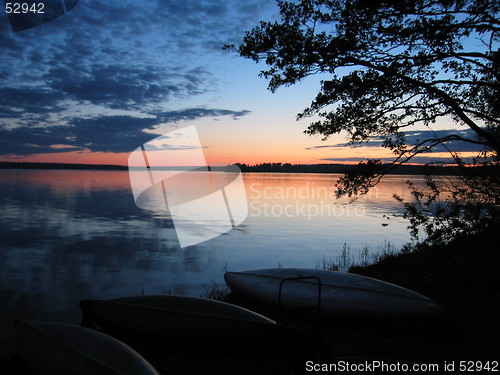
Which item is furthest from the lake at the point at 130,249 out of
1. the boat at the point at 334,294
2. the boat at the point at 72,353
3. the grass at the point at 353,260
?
the boat at the point at 72,353

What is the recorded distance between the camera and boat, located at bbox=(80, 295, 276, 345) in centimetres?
501

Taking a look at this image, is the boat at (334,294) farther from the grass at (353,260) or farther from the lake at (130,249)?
the grass at (353,260)

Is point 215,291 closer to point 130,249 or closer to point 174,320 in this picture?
point 174,320

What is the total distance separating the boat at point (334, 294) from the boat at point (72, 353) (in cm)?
210

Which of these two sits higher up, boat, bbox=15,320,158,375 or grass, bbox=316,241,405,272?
boat, bbox=15,320,158,375

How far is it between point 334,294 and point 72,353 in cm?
425

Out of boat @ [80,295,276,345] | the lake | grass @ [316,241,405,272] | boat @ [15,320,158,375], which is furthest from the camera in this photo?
grass @ [316,241,405,272]

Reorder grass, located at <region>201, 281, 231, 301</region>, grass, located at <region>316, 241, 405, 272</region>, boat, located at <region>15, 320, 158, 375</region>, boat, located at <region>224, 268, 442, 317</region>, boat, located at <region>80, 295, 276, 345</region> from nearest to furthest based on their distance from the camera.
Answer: boat, located at <region>15, 320, 158, 375</region>
boat, located at <region>80, 295, 276, 345</region>
boat, located at <region>224, 268, 442, 317</region>
grass, located at <region>201, 281, 231, 301</region>
grass, located at <region>316, 241, 405, 272</region>

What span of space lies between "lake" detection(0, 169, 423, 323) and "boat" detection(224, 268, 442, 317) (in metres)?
2.74

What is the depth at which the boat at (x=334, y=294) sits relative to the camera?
220 inches

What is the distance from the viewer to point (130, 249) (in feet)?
45.7

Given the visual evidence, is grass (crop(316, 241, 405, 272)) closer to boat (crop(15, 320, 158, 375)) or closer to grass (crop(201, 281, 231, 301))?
grass (crop(201, 281, 231, 301))

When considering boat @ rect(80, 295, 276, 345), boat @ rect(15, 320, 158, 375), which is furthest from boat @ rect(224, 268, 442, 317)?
boat @ rect(15, 320, 158, 375)

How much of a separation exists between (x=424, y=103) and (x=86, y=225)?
57.4 ft
